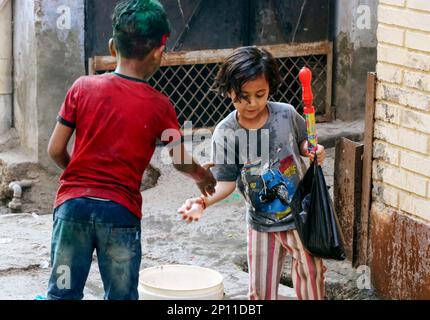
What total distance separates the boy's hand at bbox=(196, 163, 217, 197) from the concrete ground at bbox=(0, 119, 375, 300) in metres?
1.32

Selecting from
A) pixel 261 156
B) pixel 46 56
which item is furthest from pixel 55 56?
pixel 261 156

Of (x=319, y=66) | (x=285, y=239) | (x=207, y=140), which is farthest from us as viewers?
(x=319, y=66)

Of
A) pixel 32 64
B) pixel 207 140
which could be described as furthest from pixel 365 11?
pixel 32 64

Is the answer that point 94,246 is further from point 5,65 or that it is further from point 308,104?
point 5,65

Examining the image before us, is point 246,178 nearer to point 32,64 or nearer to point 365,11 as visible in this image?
point 32,64

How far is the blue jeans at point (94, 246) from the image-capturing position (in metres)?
4.30

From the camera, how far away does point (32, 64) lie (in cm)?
802

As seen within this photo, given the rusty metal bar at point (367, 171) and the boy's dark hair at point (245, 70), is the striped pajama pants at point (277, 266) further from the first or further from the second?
the rusty metal bar at point (367, 171)

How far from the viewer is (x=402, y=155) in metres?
5.73

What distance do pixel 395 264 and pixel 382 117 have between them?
0.84m

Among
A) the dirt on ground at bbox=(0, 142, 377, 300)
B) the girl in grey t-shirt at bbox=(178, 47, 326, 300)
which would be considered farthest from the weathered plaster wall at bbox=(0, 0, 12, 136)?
the girl in grey t-shirt at bbox=(178, 47, 326, 300)

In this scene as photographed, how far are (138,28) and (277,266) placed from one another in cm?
140

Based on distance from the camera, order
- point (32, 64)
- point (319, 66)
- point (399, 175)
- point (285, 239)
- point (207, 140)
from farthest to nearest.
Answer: point (319, 66), point (207, 140), point (32, 64), point (399, 175), point (285, 239)

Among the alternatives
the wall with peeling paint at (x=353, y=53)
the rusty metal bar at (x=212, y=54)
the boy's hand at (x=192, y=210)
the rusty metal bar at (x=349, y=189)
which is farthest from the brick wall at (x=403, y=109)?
the wall with peeling paint at (x=353, y=53)
